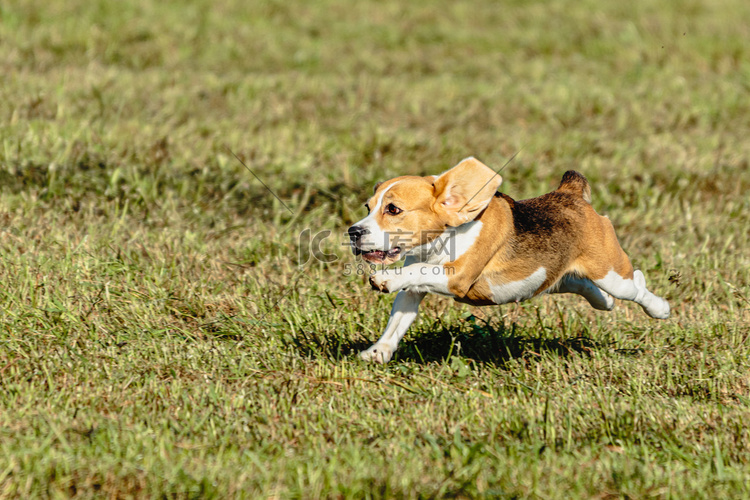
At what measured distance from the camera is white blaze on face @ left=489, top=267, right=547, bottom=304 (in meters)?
4.40

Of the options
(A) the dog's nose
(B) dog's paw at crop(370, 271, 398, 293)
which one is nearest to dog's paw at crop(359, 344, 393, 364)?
(B) dog's paw at crop(370, 271, 398, 293)

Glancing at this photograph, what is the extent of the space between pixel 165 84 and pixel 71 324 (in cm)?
519

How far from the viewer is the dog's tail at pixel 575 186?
518 cm

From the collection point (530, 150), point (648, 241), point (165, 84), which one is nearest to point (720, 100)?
point (530, 150)

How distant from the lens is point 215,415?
393 cm

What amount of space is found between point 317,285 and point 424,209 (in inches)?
58.6

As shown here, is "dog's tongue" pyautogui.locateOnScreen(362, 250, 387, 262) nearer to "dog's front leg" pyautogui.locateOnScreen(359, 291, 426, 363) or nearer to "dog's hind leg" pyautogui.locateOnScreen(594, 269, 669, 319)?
"dog's front leg" pyautogui.locateOnScreen(359, 291, 426, 363)

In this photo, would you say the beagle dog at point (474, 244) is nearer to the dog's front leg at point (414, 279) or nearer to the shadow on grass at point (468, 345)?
the dog's front leg at point (414, 279)

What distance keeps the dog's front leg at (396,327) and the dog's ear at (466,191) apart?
0.55m

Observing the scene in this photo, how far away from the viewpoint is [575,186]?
5227mm

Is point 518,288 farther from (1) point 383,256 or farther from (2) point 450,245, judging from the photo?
(1) point 383,256

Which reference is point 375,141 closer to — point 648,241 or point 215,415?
point 648,241

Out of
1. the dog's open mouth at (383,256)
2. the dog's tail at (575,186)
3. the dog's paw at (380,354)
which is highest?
the dog's tail at (575,186)

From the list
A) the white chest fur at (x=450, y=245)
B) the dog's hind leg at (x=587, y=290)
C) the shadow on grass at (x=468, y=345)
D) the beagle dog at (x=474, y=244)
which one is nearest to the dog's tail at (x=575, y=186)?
the beagle dog at (x=474, y=244)
